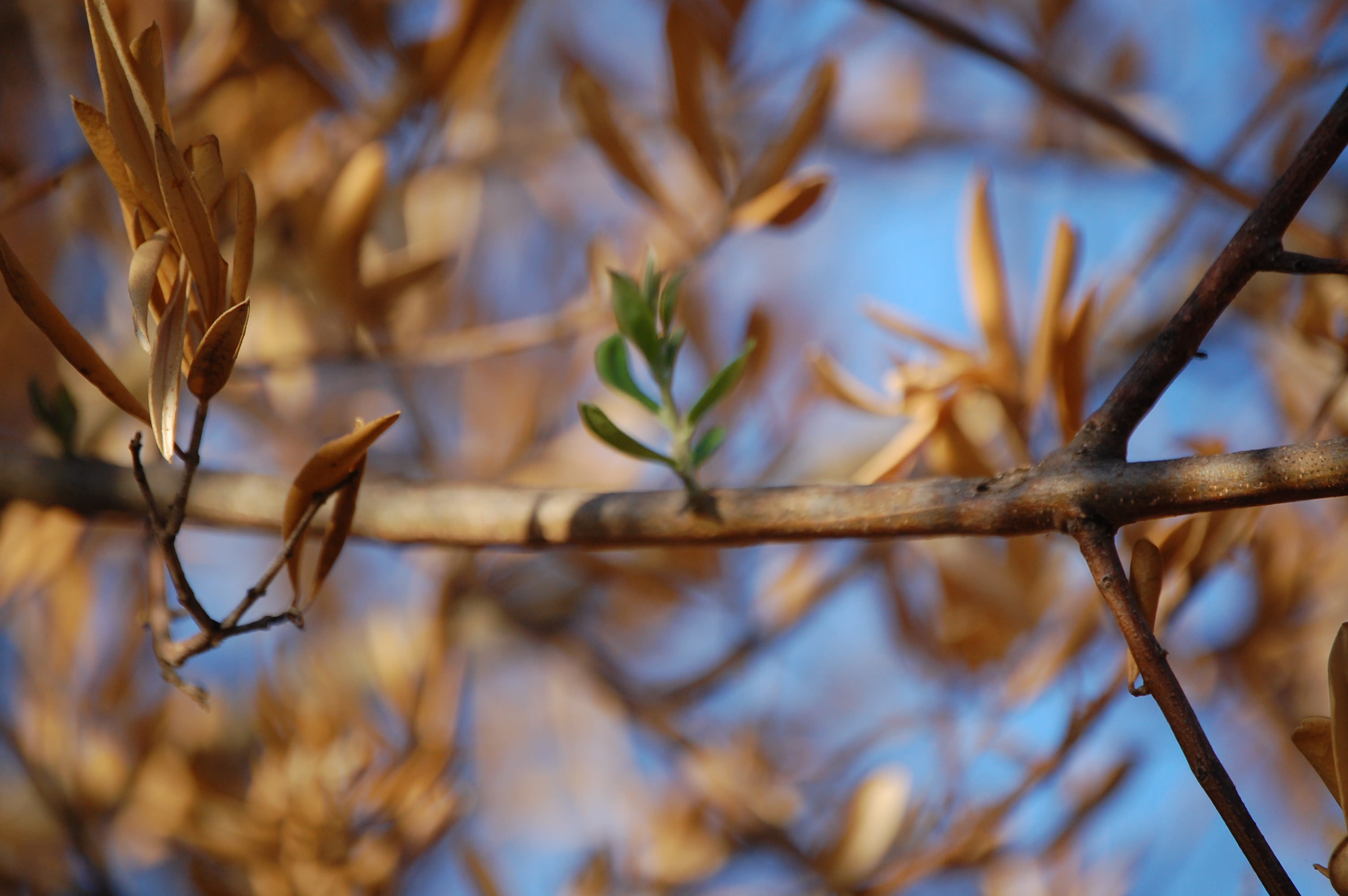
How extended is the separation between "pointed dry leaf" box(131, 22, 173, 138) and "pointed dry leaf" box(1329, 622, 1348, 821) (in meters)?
0.27

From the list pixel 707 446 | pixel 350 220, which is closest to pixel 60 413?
Result: pixel 350 220

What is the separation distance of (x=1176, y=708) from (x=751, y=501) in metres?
0.11

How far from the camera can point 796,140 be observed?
12.6 inches

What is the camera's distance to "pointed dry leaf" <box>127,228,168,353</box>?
171 mm

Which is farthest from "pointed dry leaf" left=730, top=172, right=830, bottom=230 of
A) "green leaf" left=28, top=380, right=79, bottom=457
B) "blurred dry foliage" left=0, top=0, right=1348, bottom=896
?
"green leaf" left=28, top=380, right=79, bottom=457

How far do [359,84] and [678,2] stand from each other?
19 centimetres

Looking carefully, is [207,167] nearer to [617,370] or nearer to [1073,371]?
[617,370]

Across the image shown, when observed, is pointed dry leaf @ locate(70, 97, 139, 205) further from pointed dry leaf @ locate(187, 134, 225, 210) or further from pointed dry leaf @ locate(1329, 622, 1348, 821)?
pointed dry leaf @ locate(1329, 622, 1348, 821)

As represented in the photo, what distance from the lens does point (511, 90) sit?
102 centimetres

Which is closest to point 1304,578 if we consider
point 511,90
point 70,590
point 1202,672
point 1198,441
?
point 1202,672

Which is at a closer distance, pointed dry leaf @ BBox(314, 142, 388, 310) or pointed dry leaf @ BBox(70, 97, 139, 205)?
pointed dry leaf @ BBox(70, 97, 139, 205)

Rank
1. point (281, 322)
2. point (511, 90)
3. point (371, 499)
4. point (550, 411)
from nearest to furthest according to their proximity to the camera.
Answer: point (371, 499), point (281, 322), point (550, 411), point (511, 90)

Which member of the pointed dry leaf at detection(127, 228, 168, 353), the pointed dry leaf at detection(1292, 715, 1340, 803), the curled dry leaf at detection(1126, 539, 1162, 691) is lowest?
the pointed dry leaf at detection(1292, 715, 1340, 803)

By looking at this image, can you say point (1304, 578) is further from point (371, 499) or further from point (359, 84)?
point (359, 84)
